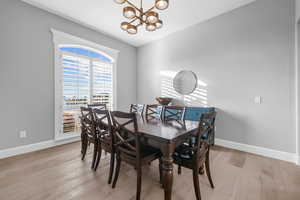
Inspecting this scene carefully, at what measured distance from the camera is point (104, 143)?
6.45 feet

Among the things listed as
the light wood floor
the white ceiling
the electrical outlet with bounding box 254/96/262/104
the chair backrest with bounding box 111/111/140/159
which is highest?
the white ceiling

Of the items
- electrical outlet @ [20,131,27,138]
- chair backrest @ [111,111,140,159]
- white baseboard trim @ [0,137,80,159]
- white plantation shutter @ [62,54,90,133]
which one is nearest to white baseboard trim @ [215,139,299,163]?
chair backrest @ [111,111,140,159]

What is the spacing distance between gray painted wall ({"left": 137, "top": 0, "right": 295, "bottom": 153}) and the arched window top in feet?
7.91

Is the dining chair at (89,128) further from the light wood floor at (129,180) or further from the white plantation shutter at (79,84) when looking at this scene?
the white plantation shutter at (79,84)

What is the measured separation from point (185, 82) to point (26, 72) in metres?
3.63

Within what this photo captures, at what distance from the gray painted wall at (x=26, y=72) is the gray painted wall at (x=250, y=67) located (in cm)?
339

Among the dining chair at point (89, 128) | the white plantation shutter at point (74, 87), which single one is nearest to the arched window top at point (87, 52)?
the white plantation shutter at point (74, 87)

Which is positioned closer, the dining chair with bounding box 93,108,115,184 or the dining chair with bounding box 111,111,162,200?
the dining chair with bounding box 111,111,162,200

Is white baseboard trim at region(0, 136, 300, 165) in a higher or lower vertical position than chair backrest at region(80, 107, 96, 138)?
lower

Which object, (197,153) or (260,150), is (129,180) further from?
(260,150)

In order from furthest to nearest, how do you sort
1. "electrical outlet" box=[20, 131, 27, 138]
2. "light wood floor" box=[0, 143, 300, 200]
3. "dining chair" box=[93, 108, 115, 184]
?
"electrical outlet" box=[20, 131, 27, 138] → "dining chair" box=[93, 108, 115, 184] → "light wood floor" box=[0, 143, 300, 200]

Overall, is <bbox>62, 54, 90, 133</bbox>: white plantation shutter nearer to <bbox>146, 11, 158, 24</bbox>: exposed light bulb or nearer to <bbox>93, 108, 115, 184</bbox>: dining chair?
<bbox>93, 108, 115, 184</bbox>: dining chair

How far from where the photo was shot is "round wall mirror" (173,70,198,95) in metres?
3.53

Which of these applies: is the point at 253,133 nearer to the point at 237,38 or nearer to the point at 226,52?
the point at 226,52
